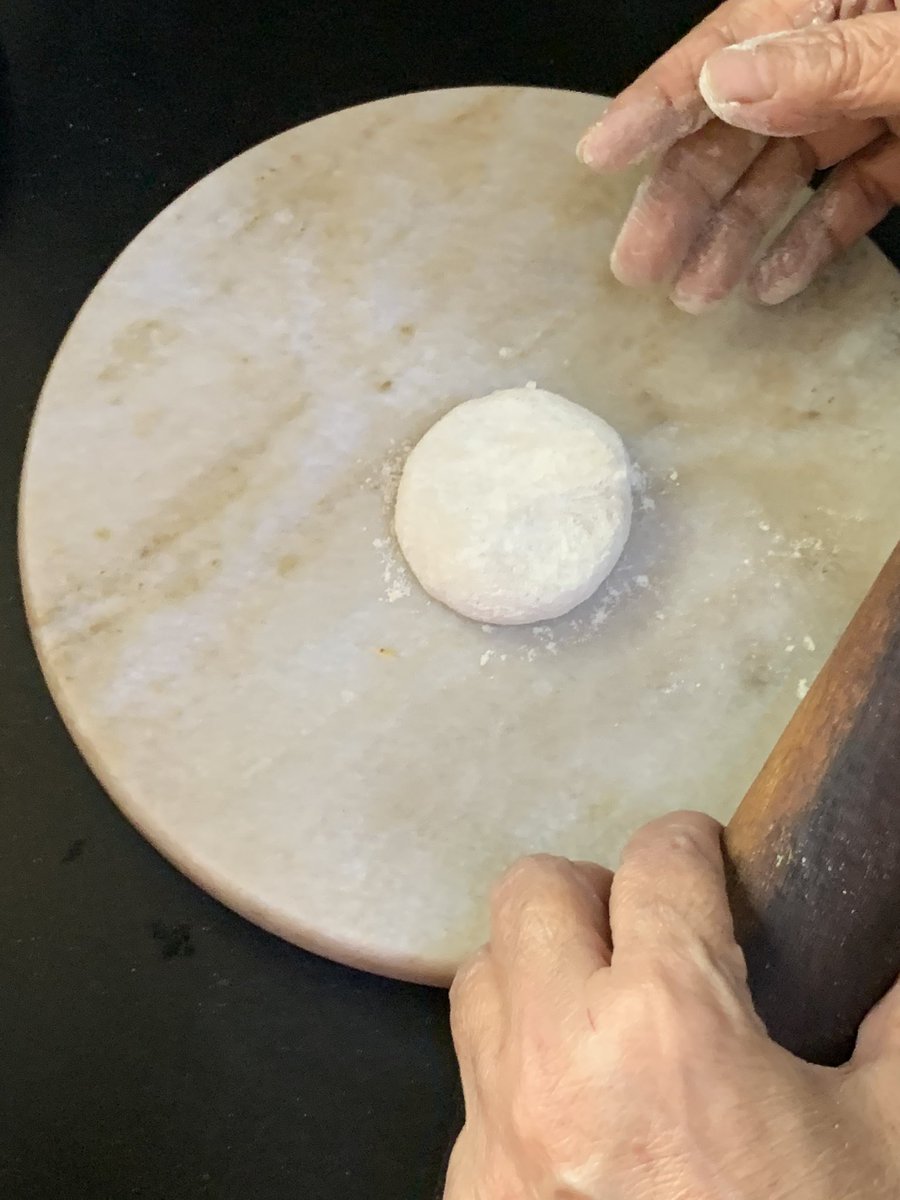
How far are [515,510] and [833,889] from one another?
444mm

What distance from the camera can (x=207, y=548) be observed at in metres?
1.04

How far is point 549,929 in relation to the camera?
0.76 m

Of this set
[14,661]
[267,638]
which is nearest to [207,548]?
[267,638]

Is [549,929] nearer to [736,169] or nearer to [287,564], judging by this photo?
[287,564]

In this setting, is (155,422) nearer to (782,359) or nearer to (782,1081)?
(782,359)

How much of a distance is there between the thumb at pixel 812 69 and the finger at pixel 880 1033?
713 mm

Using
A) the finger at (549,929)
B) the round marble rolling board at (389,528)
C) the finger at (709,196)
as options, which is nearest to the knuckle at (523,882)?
the finger at (549,929)

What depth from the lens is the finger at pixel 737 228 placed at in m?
1.11

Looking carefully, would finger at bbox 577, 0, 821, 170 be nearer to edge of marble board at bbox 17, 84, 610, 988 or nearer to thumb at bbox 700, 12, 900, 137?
thumb at bbox 700, 12, 900, 137

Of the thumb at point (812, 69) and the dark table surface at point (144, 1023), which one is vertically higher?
the thumb at point (812, 69)

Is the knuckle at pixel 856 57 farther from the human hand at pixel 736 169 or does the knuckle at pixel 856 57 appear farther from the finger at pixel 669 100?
the finger at pixel 669 100

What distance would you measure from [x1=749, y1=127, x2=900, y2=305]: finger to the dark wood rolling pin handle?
1.77 ft

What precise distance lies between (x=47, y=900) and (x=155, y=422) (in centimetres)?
49

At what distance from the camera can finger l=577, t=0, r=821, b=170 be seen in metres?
1.01
